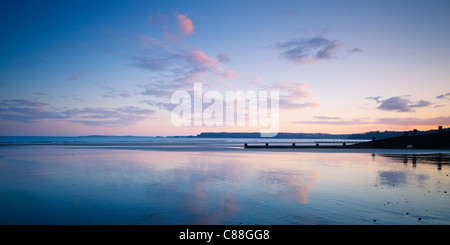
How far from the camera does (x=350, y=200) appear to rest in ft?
38.6

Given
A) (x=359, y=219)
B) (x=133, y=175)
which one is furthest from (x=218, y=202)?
(x=133, y=175)

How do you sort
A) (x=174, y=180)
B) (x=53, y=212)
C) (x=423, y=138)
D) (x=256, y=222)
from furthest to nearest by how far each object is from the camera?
1. (x=423, y=138)
2. (x=174, y=180)
3. (x=53, y=212)
4. (x=256, y=222)

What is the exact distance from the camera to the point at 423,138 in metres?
53.6

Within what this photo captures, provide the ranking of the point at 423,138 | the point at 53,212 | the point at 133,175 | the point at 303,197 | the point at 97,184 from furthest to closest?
the point at 423,138 < the point at 133,175 < the point at 97,184 < the point at 303,197 < the point at 53,212

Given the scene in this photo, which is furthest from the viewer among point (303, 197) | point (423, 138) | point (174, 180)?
point (423, 138)

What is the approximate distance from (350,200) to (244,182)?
6601 millimetres

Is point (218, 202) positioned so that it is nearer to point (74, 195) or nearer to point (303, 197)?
point (303, 197)

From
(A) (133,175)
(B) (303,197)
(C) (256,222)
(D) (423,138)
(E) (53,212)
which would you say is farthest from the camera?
(D) (423,138)

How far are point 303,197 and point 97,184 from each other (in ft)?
41.8
